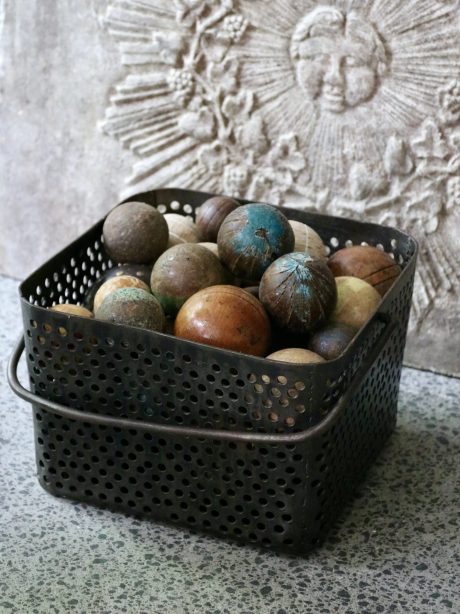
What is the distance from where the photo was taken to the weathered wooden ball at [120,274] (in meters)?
1.48

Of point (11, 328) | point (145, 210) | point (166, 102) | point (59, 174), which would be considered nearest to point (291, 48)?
point (166, 102)

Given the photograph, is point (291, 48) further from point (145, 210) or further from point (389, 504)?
point (389, 504)

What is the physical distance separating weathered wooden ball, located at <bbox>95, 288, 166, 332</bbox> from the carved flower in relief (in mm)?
615

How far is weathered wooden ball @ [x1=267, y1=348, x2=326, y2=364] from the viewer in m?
1.28

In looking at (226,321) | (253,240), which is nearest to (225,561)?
(226,321)

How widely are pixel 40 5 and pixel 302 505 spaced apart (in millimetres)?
1099

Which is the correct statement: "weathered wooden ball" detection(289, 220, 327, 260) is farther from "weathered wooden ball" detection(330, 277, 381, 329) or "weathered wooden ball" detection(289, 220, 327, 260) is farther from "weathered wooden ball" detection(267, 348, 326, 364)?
"weathered wooden ball" detection(267, 348, 326, 364)

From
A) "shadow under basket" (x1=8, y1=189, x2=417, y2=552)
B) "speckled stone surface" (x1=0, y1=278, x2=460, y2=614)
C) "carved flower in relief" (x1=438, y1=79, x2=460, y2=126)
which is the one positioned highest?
"carved flower in relief" (x1=438, y1=79, x2=460, y2=126)

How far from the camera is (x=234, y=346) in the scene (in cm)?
127

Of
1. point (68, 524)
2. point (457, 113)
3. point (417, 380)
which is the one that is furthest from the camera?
point (417, 380)

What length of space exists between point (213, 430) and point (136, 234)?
0.37 meters

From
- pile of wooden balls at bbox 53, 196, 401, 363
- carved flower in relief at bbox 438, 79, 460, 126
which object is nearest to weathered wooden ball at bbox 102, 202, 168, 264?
pile of wooden balls at bbox 53, 196, 401, 363

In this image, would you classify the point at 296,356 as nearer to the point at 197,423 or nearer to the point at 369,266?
the point at 197,423

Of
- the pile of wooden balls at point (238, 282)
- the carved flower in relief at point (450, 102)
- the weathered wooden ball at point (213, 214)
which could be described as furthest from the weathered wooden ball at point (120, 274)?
the carved flower in relief at point (450, 102)
